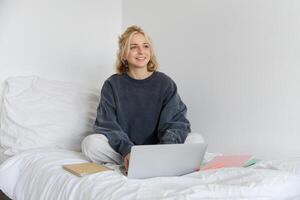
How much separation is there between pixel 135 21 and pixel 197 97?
2.16 ft

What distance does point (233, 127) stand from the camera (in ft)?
4.89

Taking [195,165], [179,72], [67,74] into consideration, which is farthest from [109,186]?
[67,74]

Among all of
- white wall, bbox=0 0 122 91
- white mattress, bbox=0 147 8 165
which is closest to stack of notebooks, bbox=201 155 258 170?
white mattress, bbox=0 147 8 165

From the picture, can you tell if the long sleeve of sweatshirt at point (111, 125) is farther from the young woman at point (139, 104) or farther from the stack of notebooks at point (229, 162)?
the stack of notebooks at point (229, 162)

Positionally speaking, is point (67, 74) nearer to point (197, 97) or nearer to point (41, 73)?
point (41, 73)

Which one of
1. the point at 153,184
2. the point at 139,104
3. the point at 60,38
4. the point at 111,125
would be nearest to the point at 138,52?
the point at 139,104

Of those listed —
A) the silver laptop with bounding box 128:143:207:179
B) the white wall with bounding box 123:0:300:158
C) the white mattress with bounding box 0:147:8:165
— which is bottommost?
the white mattress with bounding box 0:147:8:165

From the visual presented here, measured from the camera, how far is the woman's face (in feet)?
4.83

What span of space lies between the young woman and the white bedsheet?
0.74 feet

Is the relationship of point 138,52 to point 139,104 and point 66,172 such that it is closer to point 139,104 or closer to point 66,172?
point 139,104

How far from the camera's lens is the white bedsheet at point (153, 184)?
0.81m

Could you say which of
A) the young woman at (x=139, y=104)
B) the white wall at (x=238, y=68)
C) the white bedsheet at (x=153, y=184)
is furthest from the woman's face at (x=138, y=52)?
the white bedsheet at (x=153, y=184)

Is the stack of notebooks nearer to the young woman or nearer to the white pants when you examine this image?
the young woman

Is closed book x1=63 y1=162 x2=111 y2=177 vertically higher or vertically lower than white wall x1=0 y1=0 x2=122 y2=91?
lower
